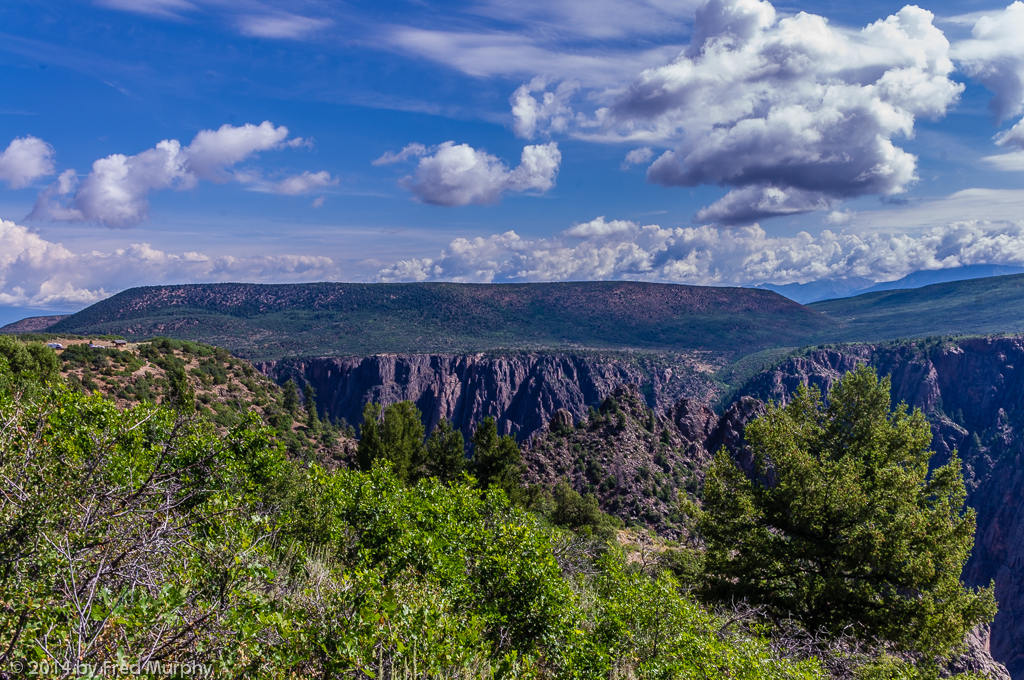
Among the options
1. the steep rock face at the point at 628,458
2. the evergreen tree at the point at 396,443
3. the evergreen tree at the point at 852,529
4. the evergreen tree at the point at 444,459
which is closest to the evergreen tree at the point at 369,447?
the evergreen tree at the point at 396,443

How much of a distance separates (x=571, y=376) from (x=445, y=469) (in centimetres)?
12828

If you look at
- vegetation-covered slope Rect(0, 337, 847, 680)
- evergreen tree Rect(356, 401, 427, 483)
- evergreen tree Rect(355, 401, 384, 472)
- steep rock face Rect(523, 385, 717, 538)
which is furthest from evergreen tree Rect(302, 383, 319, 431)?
vegetation-covered slope Rect(0, 337, 847, 680)

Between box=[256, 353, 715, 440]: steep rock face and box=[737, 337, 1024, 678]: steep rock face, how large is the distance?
29219 mm

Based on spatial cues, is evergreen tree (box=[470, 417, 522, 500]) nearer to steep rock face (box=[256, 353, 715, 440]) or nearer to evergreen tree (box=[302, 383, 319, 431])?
evergreen tree (box=[302, 383, 319, 431])

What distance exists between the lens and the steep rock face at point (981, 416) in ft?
297

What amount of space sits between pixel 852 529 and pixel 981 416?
153 meters

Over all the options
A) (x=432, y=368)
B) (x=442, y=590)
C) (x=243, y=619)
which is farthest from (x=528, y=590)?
(x=432, y=368)

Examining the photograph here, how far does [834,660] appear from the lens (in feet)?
42.5

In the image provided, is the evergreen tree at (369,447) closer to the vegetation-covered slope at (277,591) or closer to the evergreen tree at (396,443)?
the evergreen tree at (396,443)

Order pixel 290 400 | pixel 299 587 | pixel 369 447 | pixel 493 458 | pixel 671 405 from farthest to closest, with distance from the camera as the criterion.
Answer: pixel 671 405 < pixel 290 400 < pixel 369 447 < pixel 493 458 < pixel 299 587

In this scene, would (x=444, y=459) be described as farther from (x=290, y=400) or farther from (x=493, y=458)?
(x=290, y=400)

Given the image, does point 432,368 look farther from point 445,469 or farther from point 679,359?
point 445,469

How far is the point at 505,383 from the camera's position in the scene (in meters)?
172

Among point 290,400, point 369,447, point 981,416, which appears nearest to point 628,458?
point 369,447
